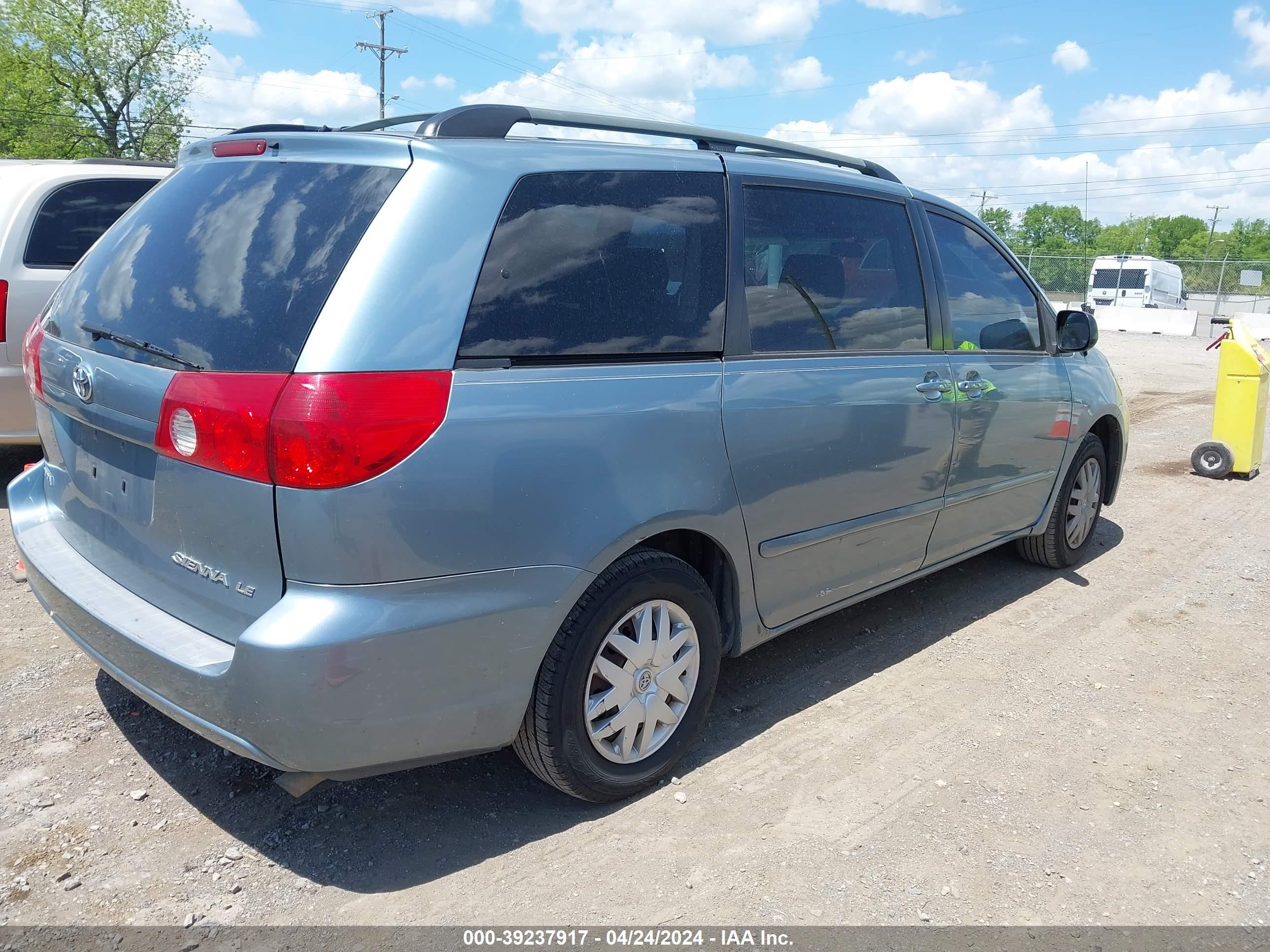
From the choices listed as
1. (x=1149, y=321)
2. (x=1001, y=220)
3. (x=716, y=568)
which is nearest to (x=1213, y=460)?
(x=716, y=568)

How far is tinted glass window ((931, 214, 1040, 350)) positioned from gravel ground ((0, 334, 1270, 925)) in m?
1.41

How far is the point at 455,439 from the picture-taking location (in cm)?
238

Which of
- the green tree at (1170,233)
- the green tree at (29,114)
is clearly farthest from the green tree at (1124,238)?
the green tree at (29,114)

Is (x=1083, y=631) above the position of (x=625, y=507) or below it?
below

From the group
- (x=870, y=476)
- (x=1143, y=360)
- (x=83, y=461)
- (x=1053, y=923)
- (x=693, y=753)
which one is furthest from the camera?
(x=1143, y=360)

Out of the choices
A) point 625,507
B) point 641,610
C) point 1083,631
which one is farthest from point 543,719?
point 1083,631

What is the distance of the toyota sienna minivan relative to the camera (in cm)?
230

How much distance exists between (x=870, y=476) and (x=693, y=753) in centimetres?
121

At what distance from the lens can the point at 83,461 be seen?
113 inches

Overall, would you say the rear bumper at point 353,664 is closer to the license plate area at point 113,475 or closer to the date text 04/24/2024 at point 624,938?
the license plate area at point 113,475

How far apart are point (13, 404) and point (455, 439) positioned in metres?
4.50

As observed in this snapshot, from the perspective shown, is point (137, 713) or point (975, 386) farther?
point (975, 386)

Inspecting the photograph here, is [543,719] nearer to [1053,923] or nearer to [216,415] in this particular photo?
[216,415]

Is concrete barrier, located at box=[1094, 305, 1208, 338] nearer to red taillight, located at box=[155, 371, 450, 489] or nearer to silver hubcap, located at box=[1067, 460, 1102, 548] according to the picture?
silver hubcap, located at box=[1067, 460, 1102, 548]
